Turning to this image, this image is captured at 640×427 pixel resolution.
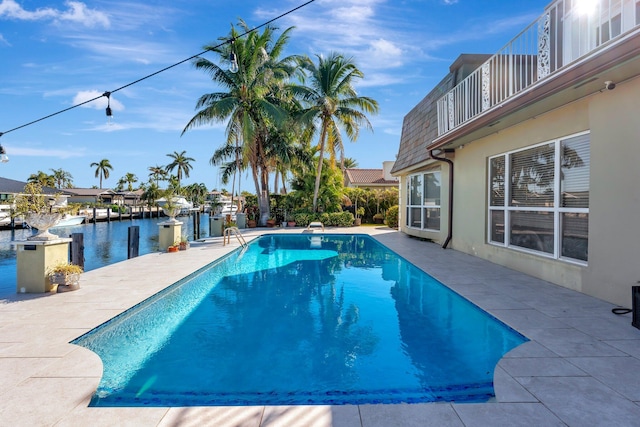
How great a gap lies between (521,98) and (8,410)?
7.72m

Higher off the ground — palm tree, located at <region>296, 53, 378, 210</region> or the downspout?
palm tree, located at <region>296, 53, 378, 210</region>

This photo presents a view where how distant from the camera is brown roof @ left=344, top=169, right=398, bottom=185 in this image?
104 ft

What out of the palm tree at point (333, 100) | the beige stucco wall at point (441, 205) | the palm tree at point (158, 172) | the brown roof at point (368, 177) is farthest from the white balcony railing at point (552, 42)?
the palm tree at point (158, 172)

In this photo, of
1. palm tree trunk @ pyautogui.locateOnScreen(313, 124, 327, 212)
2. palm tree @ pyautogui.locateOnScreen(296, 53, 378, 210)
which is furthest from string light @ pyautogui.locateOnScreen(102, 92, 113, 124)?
palm tree trunk @ pyautogui.locateOnScreen(313, 124, 327, 212)

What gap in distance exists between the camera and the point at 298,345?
454 centimetres

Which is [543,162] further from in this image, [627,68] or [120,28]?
[120,28]

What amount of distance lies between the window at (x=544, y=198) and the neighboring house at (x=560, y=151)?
21 millimetres

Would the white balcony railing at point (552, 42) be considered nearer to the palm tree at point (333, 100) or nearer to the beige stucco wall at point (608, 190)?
the beige stucco wall at point (608, 190)

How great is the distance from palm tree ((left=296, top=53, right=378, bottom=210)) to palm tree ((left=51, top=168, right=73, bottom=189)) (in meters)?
73.2

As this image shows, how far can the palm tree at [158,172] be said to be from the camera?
68.0 m

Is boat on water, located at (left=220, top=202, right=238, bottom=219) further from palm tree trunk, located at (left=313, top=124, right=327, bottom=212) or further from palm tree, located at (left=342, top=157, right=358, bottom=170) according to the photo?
palm tree, located at (left=342, top=157, right=358, bottom=170)

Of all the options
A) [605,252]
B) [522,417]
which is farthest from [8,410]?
[605,252]

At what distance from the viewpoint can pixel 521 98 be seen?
6258mm

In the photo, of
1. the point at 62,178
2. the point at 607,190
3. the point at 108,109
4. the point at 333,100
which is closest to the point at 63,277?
the point at 108,109
